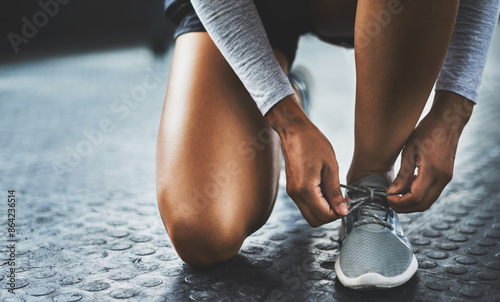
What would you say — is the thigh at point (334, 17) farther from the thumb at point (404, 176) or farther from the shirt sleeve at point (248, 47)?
the thumb at point (404, 176)

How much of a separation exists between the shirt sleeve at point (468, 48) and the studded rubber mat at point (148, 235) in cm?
29

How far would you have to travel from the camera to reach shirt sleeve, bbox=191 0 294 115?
0.76m

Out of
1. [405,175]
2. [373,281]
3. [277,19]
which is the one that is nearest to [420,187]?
[405,175]

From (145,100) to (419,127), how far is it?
1.77 metres

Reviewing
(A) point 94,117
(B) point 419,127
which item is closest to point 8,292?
(B) point 419,127

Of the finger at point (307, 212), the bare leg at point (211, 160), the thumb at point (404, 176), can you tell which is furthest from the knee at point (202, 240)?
the thumb at point (404, 176)

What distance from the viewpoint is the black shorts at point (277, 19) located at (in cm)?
93

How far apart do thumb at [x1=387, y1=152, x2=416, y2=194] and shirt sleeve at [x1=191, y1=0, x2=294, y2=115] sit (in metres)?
0.21

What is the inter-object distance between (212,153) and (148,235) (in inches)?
9.6

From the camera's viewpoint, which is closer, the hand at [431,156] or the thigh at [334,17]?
the hand at [431,156]

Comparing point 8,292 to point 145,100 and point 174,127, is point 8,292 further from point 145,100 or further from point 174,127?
point 145,100

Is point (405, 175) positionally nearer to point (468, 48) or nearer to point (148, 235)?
point (468, 48)

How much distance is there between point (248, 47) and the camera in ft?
2.52

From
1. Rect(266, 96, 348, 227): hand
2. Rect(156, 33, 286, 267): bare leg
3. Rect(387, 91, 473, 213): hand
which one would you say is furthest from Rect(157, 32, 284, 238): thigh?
Rect(387, 91, 473, 213): hand
